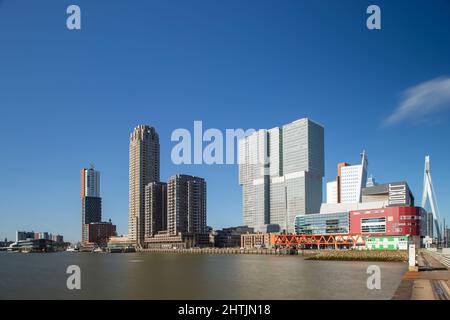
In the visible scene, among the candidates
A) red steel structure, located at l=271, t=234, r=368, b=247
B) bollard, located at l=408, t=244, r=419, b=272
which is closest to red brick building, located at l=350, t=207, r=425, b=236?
red steel structure, located at l=271, t=234, r=368, b=247

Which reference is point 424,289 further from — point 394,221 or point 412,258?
point 394,221

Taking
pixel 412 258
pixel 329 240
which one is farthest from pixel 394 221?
pixel 412 258

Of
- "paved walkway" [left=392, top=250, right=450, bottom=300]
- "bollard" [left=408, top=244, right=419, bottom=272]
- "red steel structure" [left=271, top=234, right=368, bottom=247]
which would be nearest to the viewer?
"paved walkway" [left=392, top=250, right=450, bottom=300]

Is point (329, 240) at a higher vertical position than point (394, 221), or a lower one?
lower

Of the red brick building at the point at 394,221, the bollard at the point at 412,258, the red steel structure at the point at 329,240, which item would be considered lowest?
the red steel structure at the point at 329,240

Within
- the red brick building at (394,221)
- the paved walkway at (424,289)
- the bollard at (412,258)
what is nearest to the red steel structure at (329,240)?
the red brick building at (394,221)

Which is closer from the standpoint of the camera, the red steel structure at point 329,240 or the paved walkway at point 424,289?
the paved walkway at point 424,289

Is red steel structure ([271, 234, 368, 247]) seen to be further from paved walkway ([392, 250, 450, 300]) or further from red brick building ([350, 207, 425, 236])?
paved walkway ([392, 250, 450, 300])

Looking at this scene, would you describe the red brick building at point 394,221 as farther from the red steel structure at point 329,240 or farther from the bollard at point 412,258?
the bollard at point 412,258

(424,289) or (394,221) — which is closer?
(424,289)

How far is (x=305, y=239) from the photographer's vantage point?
200 m

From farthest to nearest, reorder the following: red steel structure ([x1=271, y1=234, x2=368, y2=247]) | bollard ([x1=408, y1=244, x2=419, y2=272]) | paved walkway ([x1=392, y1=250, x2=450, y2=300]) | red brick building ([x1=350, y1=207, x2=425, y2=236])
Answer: red steel structure ([x1=271, y1=234, x2=368, y2=247]) → red brick building ([x1=350, y1=207, x2=425, y2=236]) → bollard ([x1=408, y1=244, x2=419, y2=272]) → paved walkway ([x1=392, y1=250, x2=450, y2=300])
